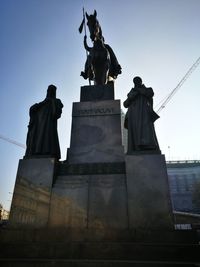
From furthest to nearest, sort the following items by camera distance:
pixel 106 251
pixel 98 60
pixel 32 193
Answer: pixel 98 60 → pixel 32 193 → pixel 106 251

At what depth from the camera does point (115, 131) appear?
9.89 meters

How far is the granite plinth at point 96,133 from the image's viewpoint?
9398 mm

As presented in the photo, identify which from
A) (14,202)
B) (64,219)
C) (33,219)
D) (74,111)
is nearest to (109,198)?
(64,219)

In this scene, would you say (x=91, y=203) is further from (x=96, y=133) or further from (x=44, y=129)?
(x=44, y=129)

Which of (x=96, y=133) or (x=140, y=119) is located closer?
(x=140, y=119)

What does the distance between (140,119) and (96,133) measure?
6.67 ft

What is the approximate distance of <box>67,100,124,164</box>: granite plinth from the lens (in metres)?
9.40

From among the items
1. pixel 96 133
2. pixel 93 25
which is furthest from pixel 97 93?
pixel 93 25

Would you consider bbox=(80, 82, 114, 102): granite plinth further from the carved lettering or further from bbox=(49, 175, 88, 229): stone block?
bbox=(49, 175, 88, 229): stone block

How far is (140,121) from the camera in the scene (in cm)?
900

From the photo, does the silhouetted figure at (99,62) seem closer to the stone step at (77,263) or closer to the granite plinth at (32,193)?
the granite plinth at (32,193)

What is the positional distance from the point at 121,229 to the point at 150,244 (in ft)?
3.30

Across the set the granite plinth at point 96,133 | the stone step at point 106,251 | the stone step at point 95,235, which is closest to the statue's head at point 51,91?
the granite plinth at point 96,133

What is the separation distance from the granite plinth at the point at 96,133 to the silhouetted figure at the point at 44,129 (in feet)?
2.60
